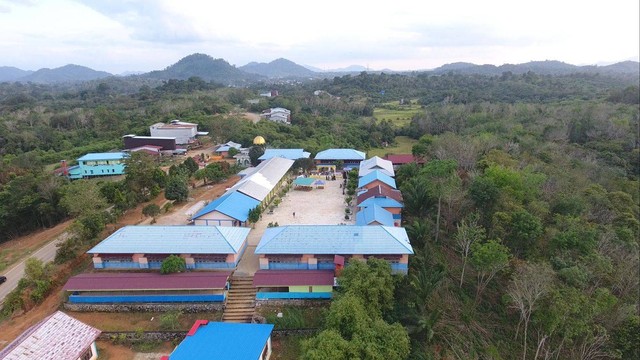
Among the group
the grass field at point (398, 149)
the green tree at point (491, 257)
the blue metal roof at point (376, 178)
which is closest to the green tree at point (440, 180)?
the blue metal roof at point (376, 178)

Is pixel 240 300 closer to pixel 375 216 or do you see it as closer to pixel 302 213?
pixel 375 216

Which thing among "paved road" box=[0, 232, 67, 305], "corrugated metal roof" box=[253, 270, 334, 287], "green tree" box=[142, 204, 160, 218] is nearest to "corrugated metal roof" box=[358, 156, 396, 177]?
"corrugated metal roof" box=[253, 270, 334, 287]

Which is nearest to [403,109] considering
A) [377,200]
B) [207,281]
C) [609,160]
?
[609,160]

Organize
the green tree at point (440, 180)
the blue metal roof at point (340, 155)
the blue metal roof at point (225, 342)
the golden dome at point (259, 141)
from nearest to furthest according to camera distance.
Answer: the blue metal roof at point (225, 342) < the green tree at point (440, 180) < the blue metal roof at point (340, 155) < the golden dome at point (259, 141)

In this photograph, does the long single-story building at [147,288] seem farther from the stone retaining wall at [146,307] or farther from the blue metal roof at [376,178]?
the blue metal roof at [376,178]

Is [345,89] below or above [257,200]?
above

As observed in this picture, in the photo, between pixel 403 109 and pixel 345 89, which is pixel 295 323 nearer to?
pixel 403 109

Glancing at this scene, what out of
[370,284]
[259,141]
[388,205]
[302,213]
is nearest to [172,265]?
[370,284]
